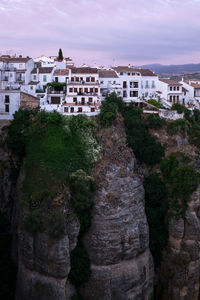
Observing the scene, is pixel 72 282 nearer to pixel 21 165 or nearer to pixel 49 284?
pixel 49 284

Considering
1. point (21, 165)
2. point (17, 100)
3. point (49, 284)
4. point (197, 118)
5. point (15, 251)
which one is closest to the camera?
point (49, 284)

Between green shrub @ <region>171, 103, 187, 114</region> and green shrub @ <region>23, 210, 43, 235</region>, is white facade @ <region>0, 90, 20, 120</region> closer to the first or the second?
green shrub @ <region>23, 210, 43, 235</region>

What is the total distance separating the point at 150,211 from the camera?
31.5 meters

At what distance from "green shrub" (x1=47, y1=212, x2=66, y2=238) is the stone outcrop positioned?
3500mm

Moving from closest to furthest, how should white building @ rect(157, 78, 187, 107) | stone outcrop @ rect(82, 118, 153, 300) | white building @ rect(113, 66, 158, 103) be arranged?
stone outcrop @ rect(82, 118, 153, 300) < white building @ rect(113, 66, 158, 103) < white building @ rect(157, 78, 187, 107)

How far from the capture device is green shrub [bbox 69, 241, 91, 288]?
26.7 m

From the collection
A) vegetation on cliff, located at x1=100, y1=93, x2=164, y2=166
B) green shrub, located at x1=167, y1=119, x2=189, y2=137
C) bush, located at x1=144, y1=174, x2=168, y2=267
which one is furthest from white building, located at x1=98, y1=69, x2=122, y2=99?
bush, located at x1=144, y1=174, x2=168, y2=267

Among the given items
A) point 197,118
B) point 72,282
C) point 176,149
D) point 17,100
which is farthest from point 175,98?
point 72,282

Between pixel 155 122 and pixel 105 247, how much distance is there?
46.7 ft

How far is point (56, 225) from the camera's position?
24.9 meters

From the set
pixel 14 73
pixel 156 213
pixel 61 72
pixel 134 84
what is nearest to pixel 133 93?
pixel 134 84

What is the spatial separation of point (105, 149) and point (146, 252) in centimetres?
986

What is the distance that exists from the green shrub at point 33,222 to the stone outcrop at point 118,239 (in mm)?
4556

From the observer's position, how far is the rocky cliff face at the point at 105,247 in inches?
1003
